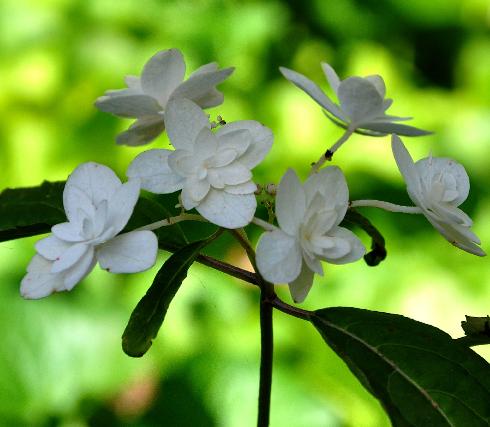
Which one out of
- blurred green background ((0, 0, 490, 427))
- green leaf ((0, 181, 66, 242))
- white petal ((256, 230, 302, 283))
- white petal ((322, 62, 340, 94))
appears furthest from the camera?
blurred green background ((0, 0, 490, 427))

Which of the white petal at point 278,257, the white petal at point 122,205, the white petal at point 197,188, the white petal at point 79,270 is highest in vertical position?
the white petal at point 197,188

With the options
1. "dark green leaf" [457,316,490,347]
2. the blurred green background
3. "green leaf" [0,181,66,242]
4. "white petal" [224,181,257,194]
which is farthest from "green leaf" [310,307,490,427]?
the blurred green background

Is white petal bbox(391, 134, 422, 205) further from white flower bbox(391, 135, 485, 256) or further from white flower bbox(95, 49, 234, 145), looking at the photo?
white flower bbox(95, 49, 234, 145)

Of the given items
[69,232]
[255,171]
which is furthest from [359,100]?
[255,171]

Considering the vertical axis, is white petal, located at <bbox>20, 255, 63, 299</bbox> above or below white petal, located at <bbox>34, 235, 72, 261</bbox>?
below

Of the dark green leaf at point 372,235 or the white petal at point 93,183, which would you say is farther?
the dark green leaf at point 372,235

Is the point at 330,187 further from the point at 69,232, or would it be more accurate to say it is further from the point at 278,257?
the point at 69,232

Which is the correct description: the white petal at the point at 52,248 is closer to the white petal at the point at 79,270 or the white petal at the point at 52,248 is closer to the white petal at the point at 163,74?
the white petal at the point at 79,270

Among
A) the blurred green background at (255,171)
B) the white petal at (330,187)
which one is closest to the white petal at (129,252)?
the white petal at (330,187)
